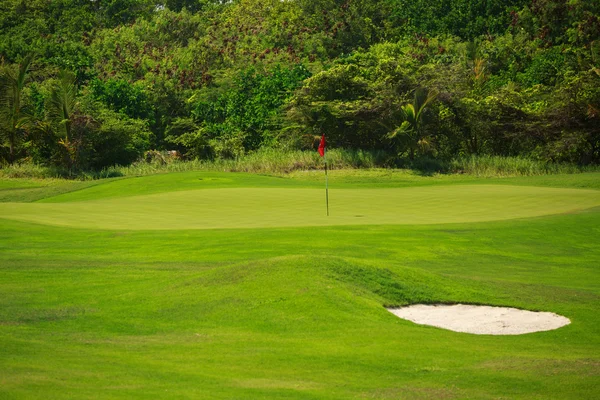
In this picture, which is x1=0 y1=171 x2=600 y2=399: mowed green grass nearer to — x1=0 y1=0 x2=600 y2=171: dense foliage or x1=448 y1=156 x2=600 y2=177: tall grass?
x1=448 y1=156 x2=600 y2=177: tall grass

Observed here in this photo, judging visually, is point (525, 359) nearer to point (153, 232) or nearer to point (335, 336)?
point (335, 336)

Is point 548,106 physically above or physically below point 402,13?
below

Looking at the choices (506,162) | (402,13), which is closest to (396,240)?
(506,162)

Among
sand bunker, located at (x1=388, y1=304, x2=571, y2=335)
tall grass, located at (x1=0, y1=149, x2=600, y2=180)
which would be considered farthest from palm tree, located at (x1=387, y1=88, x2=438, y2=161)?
sand bunker, located at (x1=388, y1=304, x2=571, y2=335)

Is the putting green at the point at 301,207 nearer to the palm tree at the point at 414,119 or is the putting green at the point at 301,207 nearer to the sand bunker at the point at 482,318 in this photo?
the sand bunker at the point at 482,318

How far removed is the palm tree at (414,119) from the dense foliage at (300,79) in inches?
3.2

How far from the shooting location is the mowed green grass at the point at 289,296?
10609mm

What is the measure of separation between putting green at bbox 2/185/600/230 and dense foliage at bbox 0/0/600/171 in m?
16.9

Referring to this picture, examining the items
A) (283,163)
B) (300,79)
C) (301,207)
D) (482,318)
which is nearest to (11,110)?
(283,163)

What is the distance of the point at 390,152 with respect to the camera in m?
53.5

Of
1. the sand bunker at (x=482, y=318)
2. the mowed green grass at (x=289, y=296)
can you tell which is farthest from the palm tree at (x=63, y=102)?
the sand bunker at (x=482, y=318)

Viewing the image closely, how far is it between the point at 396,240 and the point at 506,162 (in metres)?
27.2

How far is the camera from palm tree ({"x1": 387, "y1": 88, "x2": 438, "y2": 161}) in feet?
167

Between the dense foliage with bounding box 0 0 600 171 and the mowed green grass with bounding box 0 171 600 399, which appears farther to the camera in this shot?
the dense foliage with bounding box 0 0 600 171
